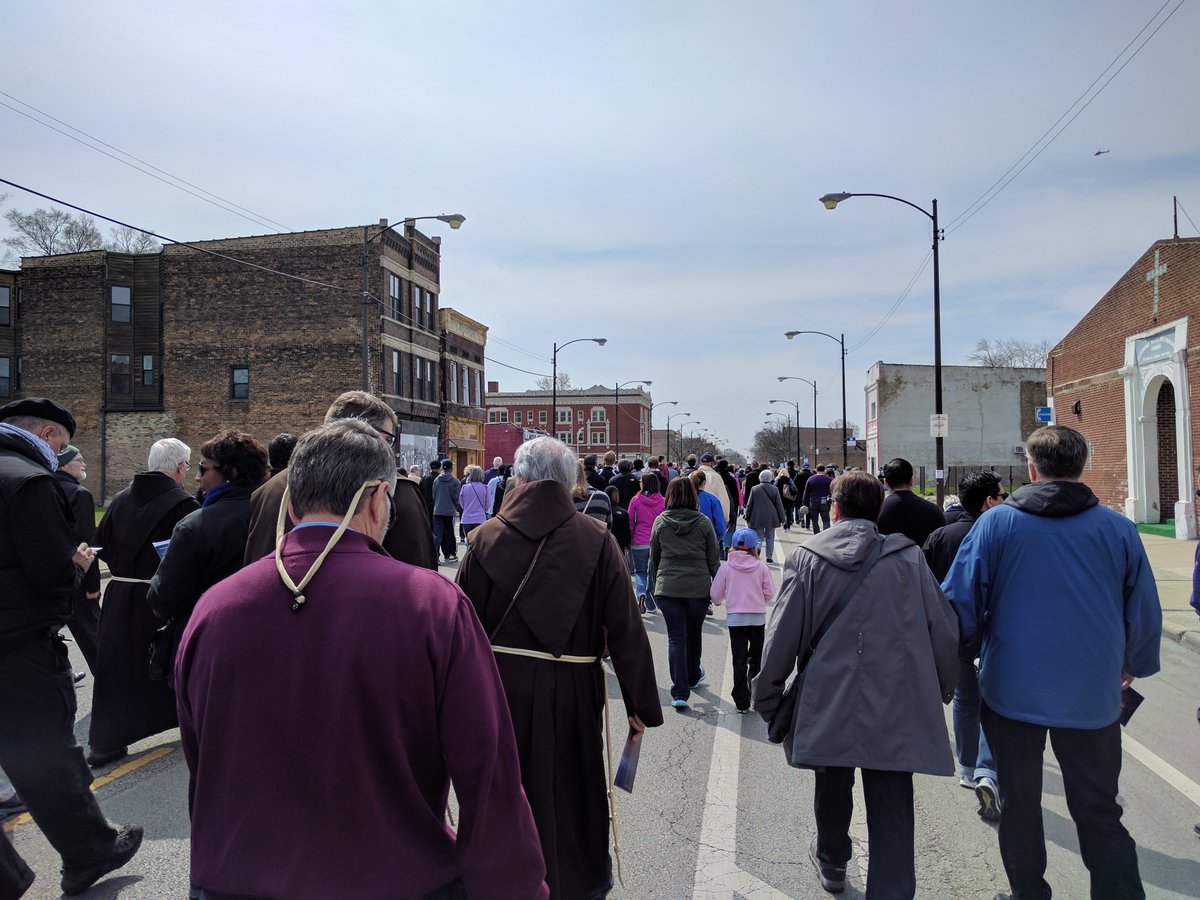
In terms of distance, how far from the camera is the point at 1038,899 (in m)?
3.44

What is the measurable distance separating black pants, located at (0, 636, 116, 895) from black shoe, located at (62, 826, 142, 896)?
0.11ft

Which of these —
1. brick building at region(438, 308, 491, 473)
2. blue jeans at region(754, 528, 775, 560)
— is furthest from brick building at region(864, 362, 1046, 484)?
blue jeans at region(754, 528, 775, 560)

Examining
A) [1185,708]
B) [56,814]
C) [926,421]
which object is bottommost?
[1185,708]

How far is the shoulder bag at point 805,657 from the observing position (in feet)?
11.6

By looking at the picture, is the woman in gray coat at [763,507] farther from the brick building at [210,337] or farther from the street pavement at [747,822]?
the brick building at [210,337]

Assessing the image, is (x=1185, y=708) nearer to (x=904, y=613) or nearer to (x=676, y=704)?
(x=676, y=704)

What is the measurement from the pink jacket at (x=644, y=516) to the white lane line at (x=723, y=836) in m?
3.91

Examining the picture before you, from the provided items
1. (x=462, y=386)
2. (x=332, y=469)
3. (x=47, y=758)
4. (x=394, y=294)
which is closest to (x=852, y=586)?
(x=332, y=469)

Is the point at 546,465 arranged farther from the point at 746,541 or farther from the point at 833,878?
the point at 746,541

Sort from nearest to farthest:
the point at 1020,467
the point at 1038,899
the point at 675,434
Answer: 1. the point at 1038,899
2. the point at 1020,467
3. the point at 675,434

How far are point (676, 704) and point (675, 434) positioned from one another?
146m

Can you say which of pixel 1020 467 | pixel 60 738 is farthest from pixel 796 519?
pixel 1020 467

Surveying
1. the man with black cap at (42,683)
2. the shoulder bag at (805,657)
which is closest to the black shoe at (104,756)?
the man with black cap at (42,683)

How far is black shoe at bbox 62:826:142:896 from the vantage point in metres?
3.67
